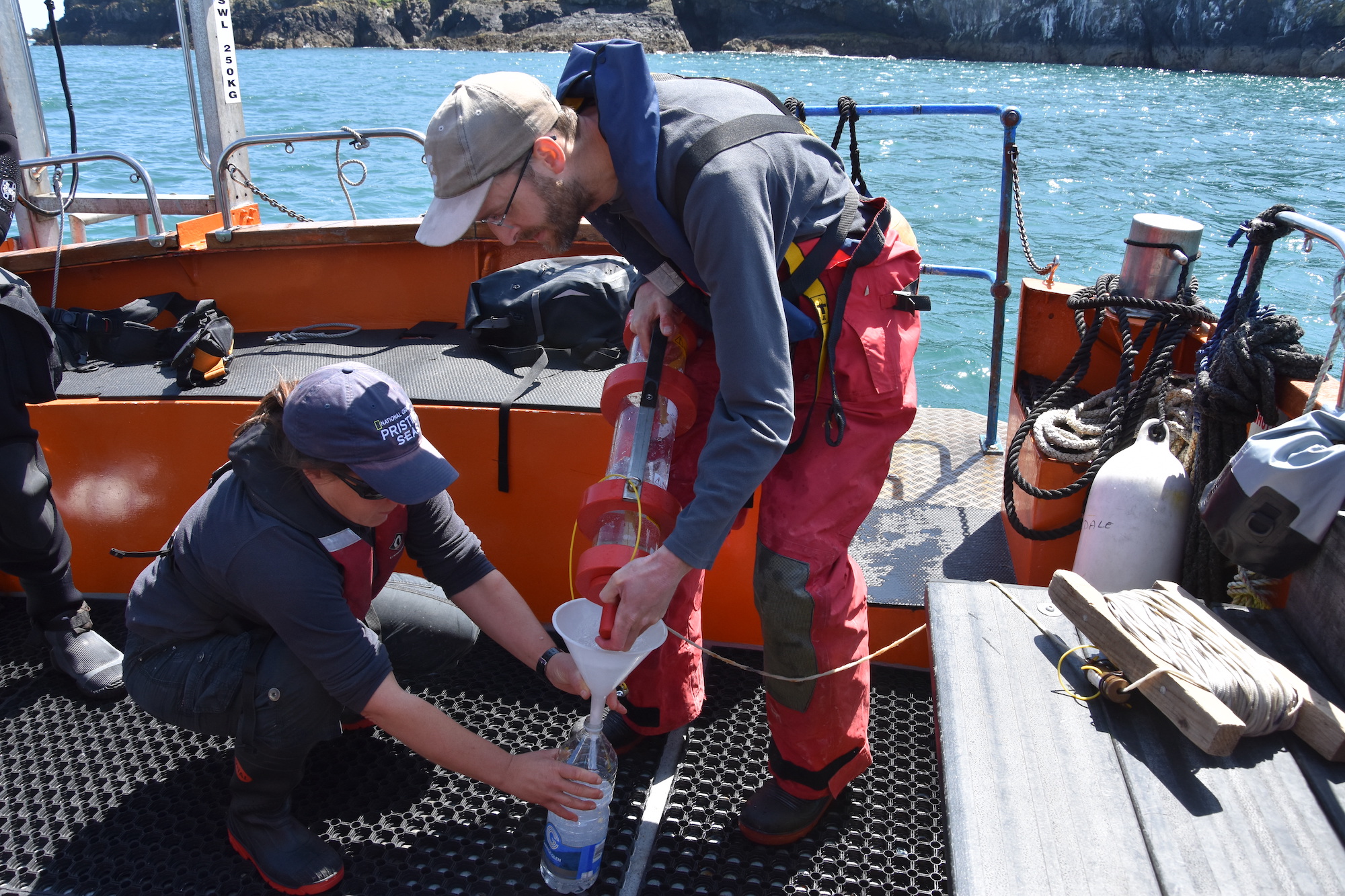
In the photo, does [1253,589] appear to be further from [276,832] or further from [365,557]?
[276,832]

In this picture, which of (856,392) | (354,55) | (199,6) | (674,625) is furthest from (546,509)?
(354,55)

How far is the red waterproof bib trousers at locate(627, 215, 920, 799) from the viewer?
2166mm

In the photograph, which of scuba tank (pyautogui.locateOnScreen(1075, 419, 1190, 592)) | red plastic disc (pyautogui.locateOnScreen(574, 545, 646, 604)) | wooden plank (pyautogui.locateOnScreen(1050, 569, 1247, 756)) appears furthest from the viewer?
scuba tank (pyautogui.locateOnScreen(1075, 419, 1190, 592))

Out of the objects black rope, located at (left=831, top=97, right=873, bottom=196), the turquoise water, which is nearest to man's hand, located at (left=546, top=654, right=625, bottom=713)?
black rope, located at (left=831, top=97, right=873, bottom=196)

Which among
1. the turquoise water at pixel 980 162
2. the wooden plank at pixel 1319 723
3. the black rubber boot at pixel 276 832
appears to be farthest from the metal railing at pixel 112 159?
the turquoise water at pixel 980 162

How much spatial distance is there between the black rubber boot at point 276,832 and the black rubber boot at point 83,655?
87cm

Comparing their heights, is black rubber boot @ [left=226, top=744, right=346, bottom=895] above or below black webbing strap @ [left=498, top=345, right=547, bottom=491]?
below

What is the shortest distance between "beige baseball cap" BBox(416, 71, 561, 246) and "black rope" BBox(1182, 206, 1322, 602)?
Answer: 1.83 metres

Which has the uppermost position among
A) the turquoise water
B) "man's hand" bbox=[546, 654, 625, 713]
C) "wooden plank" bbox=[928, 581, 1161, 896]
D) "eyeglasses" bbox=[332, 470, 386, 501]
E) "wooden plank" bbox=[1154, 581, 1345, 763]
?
"eyeglasses" bbox=[332, 470, 386, 501]

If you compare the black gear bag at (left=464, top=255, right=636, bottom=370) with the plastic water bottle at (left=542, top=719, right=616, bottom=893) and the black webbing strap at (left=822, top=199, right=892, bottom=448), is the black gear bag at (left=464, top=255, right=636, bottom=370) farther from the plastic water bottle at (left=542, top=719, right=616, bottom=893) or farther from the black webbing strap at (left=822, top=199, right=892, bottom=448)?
the plastic water bottle at (left=542, top=719, right=616, bottom=893)

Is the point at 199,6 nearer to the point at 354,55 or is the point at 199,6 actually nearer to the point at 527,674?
the point at 527,674

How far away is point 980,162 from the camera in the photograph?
19656 millimetres

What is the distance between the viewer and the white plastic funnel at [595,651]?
1.93 metres

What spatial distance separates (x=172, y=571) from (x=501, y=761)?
91 centimetres
